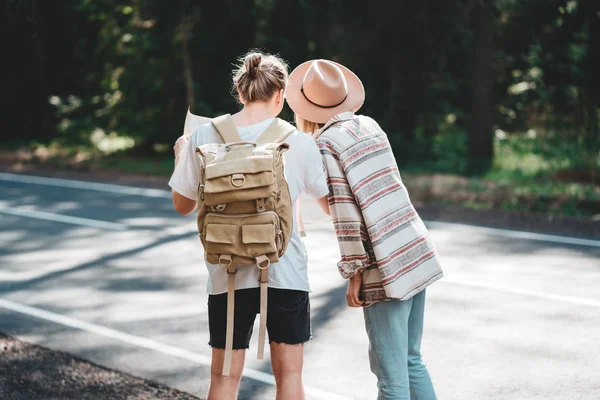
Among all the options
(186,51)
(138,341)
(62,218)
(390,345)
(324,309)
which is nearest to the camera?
(390,345)

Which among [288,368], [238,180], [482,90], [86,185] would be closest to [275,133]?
[238,180]

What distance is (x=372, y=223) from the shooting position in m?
3.58

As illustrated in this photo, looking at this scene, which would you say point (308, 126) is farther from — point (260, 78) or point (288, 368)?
point (288, 368)

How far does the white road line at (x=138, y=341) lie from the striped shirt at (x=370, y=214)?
5.43ft

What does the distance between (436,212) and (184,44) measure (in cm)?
1243

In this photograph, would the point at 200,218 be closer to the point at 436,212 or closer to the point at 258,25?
the point at 436,212

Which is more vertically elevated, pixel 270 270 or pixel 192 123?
pixel 192 123

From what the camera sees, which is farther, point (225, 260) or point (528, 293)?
point (528, 293)

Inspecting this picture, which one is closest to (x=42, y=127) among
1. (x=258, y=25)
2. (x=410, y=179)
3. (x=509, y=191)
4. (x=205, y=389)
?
(x=258, y=25)

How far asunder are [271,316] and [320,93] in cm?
108

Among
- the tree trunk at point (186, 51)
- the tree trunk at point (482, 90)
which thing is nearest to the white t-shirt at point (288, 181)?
the tree trunk at point (482, 90)

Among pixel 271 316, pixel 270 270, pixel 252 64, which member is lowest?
pixel 271 316

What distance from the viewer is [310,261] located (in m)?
8.99

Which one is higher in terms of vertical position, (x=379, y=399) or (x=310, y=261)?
(x=379, y=399)
